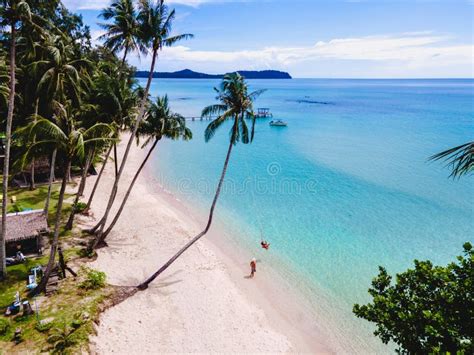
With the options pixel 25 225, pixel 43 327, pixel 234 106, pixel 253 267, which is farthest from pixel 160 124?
pixel 43 327

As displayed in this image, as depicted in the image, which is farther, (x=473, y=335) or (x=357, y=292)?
(x=357, y=292)

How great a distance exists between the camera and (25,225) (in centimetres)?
1725

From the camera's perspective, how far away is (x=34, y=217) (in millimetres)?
17797

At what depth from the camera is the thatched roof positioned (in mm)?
16656

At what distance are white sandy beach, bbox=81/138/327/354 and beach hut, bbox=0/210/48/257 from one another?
3.56m

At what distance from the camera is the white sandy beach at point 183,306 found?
12891mm

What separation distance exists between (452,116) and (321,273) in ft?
317

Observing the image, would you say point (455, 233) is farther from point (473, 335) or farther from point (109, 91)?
point (109, 91)

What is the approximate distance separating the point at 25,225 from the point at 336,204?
26185mm

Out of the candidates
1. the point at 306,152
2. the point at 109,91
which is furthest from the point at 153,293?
the point at 306,152

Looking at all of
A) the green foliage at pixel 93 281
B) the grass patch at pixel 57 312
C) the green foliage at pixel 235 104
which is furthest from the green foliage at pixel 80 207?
the green foliage at pixel 235 104

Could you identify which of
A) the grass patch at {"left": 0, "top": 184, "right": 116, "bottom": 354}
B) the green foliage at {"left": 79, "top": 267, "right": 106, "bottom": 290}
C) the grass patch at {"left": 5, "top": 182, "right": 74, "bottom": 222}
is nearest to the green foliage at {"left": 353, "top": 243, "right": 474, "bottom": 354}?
the grass patch at {"left": 0, "top": 184, "right": 116, "bottom": 354}

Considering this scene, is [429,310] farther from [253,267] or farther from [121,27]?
[121,27]

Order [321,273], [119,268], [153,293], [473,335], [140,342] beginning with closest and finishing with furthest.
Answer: [473,335], [140,342], [153,293], [119,268], [321,273]
